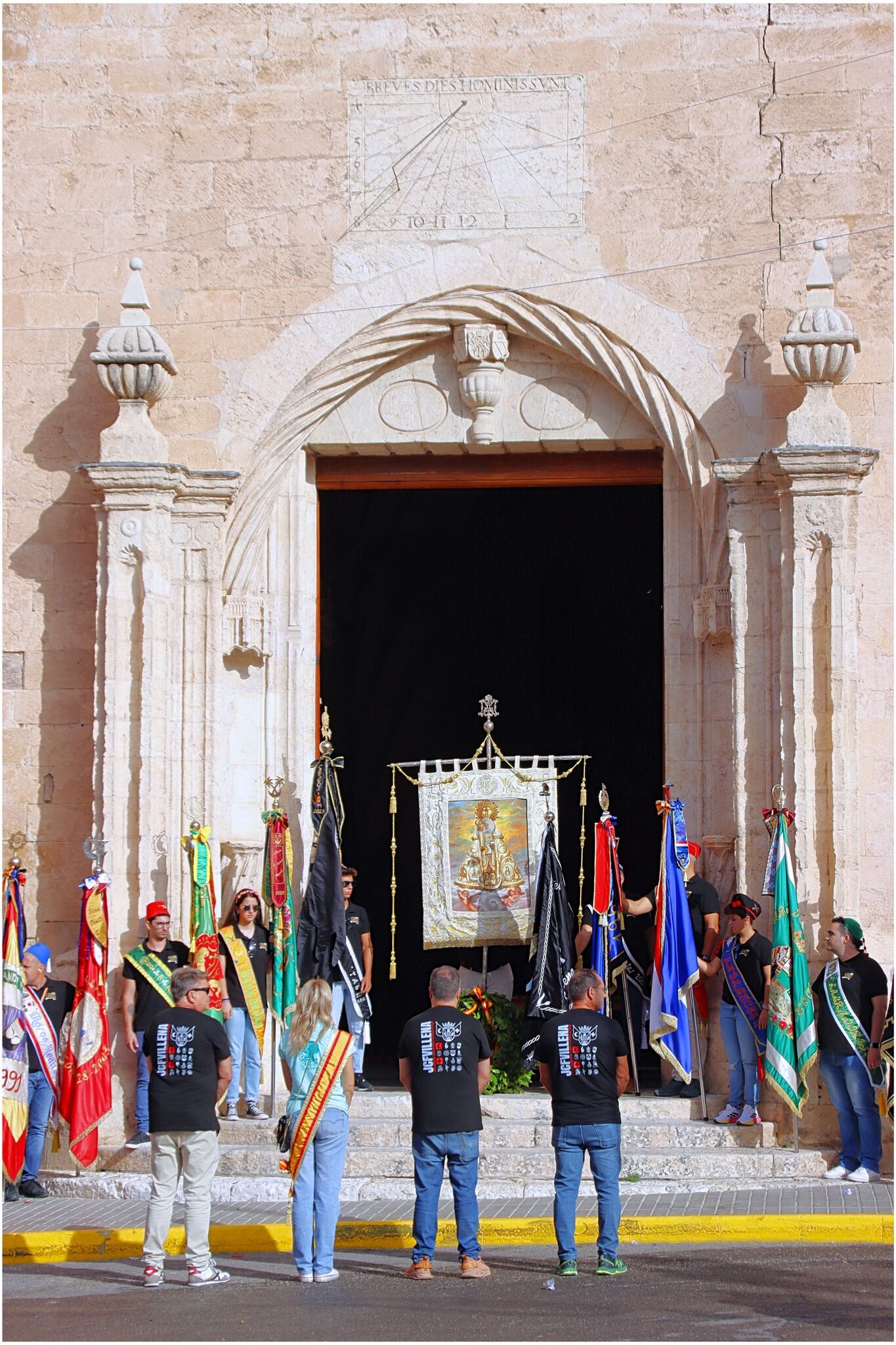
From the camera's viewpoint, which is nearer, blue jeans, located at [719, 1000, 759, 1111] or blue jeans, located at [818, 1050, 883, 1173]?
blue jeans, located at [818, 1050, 883, 1173]

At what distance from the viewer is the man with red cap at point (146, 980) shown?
11.0m

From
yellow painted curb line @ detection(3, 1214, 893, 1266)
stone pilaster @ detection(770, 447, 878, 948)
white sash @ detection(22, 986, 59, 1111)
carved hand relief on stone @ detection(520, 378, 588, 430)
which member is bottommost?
yellow painted curb line @ detection(3, 1214, 893, 1266)

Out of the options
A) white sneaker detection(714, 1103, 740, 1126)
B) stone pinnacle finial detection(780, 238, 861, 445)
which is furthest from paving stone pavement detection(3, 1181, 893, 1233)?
stone pinnacle finial detection(780, 238, 861, 445)

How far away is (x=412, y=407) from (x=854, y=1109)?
535cm

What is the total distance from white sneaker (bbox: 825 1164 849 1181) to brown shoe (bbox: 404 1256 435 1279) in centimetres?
282

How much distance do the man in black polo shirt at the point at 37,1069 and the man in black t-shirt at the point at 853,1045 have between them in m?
4.41

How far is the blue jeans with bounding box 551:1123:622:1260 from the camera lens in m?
8.37

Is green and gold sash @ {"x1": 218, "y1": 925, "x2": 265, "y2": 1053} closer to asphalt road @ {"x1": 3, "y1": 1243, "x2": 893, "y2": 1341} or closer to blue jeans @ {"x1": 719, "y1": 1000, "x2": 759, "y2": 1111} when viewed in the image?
asphalt road @ {"x1": 3, "y1": 1243, "x2": 893, "y2": 1341}

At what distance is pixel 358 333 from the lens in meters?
12.3

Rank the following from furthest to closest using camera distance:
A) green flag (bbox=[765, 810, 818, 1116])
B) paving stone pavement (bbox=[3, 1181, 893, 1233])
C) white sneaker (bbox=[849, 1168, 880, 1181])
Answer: green flag (bbox=[765, 810, 818, 1116]) < white sneaker (bbox=[849, 1168, 880, 1181]) < paving stone pavement (bbox=[3, 1181, 893, 1233])

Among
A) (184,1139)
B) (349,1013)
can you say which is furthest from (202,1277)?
(349,1013)

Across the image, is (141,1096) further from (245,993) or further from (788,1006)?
(788,1006)

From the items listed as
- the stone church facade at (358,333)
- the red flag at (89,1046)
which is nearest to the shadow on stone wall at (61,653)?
the stone church facade at (358,333)

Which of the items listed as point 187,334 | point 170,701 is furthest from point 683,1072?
point 187,334
